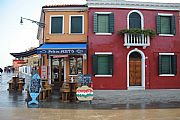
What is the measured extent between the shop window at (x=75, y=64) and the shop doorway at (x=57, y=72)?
2.46ft

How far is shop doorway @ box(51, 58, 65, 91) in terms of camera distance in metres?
24.1

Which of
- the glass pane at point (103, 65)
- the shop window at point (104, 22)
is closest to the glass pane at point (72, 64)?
the glass pane at point (103, 65)

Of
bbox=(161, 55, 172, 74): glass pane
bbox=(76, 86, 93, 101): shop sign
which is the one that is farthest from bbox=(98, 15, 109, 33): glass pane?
bbox=(76, 86, 93, 101): shop sign

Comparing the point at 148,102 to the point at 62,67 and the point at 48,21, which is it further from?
the point at 48,21

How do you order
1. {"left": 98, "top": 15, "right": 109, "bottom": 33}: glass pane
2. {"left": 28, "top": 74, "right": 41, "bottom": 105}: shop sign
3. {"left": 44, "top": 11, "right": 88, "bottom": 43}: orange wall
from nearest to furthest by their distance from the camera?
{"left": 28, "top": 74, "right": 41, "bottom": 105}: shop sign
{"left": 98, "top": 15, "right": 109, "bottom": 33}: glass pane
{"left": 44, "top": 11, "right": 88, "bottom": 43}: orange wall

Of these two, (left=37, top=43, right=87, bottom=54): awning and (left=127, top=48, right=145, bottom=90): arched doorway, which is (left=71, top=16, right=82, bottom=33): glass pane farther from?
(left=127, top=48, right=145, bottom=90): arched doorway

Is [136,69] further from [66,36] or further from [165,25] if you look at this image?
[66,36]

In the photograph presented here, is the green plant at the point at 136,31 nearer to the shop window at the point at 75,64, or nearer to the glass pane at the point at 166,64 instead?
the glass pane at the point at 166,64

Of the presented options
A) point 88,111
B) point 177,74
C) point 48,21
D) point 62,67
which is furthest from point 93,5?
point 88,111

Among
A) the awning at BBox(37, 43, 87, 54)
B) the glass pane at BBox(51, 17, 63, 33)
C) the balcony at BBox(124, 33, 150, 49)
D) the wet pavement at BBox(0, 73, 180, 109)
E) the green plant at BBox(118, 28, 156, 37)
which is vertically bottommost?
the wet pavement at BBox(0, 73, 180, 109)

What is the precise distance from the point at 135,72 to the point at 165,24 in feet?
15.2

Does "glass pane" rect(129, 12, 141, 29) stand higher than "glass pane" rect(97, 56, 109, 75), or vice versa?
"glass pane" rect(129, 12, 141, 29)

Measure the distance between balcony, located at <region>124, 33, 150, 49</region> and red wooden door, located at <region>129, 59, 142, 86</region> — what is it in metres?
1.64

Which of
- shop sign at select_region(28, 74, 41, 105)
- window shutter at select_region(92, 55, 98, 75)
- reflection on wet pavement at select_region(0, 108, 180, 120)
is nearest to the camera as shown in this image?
reflection on wet pavement at select_region(0, 108, 180, 120)
